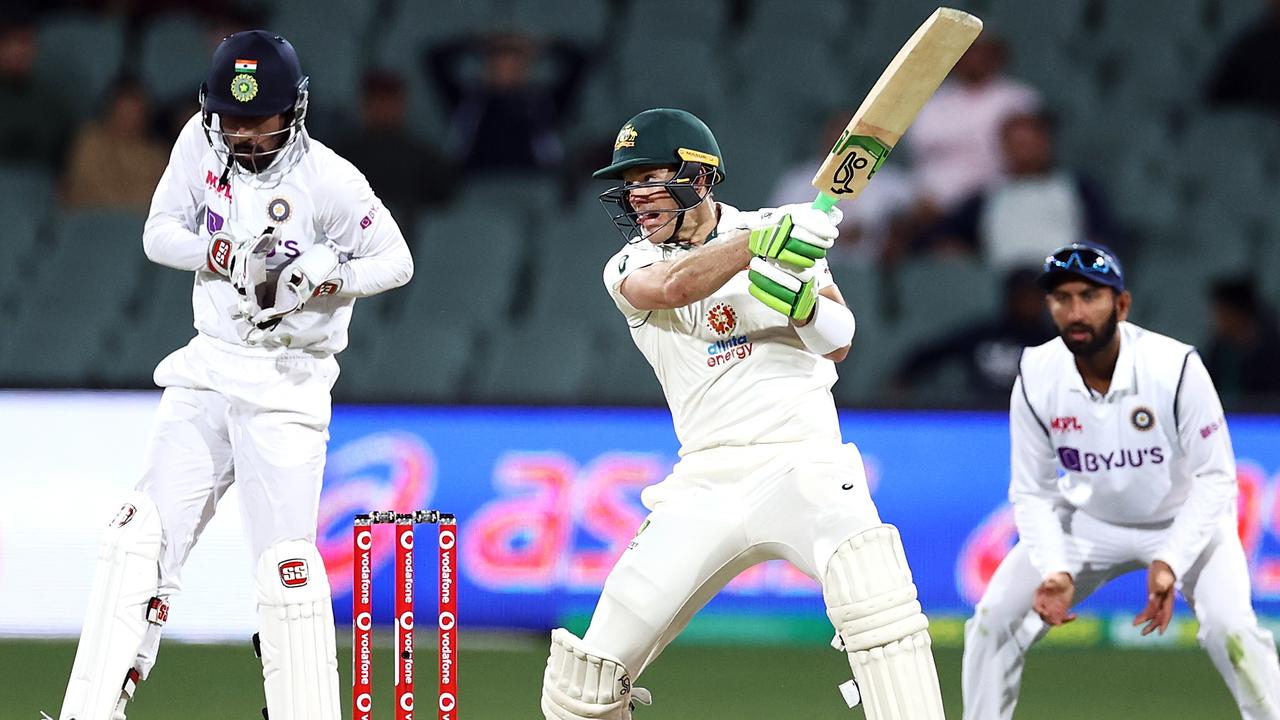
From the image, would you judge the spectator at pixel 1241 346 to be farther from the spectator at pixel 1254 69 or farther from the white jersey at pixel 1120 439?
the white jersey at pixel 1120 439

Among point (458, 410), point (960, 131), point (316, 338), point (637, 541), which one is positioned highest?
point (960, 131)

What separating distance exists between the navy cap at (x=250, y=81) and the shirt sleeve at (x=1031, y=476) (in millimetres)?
2562

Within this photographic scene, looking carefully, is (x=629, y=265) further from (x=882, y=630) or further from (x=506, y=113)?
(x=506, y=113)

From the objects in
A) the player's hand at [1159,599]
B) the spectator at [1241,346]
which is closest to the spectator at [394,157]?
the spectator at [1241,346]

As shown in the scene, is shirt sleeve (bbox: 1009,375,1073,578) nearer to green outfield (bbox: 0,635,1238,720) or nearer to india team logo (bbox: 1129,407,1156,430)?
india team logo (bbox: 1129,407,1156,430)

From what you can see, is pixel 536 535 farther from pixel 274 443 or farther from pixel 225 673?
pixel 274 443

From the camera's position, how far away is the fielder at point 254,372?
15.5 feet

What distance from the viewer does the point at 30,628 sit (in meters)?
8.45

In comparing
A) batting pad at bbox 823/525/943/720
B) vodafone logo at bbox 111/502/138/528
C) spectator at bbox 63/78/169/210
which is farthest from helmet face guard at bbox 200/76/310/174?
spectator at bbox 63/78/169/210

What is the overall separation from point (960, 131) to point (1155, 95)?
1600 mm

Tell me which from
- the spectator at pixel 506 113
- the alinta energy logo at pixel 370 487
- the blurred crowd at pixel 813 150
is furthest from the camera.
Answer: the spectator at pixel 506 113

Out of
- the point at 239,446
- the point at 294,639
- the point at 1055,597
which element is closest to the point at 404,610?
→ the point at 294,639

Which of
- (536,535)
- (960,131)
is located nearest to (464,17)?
(960,131)

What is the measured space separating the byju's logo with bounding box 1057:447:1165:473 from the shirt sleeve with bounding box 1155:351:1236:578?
4.2 inches
